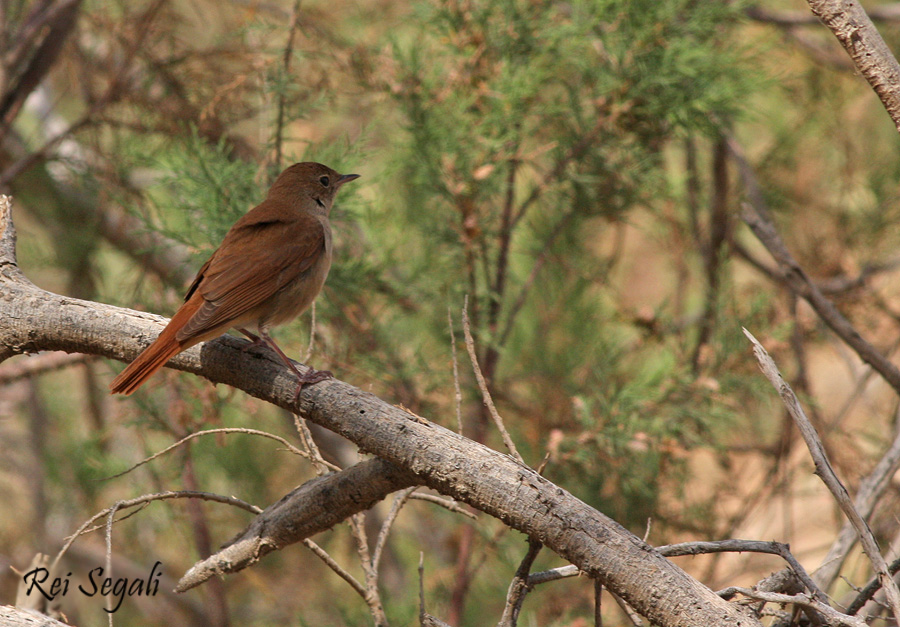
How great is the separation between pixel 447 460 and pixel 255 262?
132 cm

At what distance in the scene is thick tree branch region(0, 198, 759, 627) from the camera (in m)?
1.84

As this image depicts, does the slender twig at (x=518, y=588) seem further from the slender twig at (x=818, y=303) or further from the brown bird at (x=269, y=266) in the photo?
the slender twig at (x=818, y=303)

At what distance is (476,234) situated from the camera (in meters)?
3.93

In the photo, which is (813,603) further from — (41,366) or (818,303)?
(41,366)

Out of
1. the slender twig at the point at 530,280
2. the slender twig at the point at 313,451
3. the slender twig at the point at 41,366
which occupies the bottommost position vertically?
the slender twig at the point at 313,451

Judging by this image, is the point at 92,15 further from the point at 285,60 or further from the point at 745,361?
the point at 745,361

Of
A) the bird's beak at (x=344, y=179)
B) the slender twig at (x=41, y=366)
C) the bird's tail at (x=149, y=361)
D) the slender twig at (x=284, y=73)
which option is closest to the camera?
the bird's tail at (x=149, y=361)

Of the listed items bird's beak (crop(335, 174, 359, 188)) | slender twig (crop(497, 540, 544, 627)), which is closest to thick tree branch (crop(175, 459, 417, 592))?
slender twig (crop(497, 540, 544, 627))

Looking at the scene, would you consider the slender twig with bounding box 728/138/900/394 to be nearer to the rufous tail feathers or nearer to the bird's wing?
the bird's wing

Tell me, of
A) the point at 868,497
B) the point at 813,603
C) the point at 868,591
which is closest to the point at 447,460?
the point at 813,603

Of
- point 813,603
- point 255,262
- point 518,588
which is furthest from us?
point 255,262

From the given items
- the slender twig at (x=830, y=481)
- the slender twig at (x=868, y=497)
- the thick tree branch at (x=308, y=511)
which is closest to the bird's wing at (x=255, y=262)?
the thick tree branch at (x=308, y=511)

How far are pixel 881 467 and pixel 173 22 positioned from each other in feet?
13.2

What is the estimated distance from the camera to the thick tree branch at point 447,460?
6.04ft
